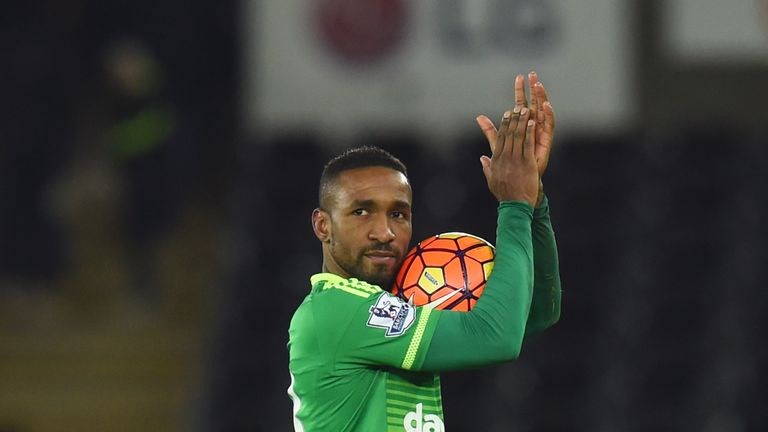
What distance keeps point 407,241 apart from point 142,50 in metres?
6.19

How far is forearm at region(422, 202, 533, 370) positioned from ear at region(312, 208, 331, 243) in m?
0.39

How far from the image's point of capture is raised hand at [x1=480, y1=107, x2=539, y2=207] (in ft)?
10.1

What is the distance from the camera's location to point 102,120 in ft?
30.9

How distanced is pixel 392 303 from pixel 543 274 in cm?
44

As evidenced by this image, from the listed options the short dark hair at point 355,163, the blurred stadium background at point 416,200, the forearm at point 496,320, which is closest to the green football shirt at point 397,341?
the forearm at point 496,320

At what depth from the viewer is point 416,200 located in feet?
28.8

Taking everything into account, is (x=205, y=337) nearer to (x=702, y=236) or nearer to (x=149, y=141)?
(x=149, y=141)

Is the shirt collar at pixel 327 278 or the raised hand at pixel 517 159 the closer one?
the raised hand at pixel 517 159

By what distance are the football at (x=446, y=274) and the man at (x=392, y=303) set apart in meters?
0.05

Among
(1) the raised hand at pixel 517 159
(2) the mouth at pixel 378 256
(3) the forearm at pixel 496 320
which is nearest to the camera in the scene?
(3) the forearm at pixel 496 320

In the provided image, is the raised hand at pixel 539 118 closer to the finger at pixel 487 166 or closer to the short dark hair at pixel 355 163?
the finger at pixel 487 166

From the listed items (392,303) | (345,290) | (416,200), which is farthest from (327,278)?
(416,200)

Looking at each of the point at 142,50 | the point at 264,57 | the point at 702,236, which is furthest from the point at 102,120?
the point at 702,236

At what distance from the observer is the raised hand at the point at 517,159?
10.1 feet
